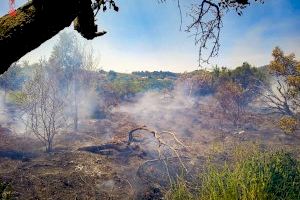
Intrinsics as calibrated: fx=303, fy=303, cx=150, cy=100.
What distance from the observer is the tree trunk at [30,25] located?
2.09 m

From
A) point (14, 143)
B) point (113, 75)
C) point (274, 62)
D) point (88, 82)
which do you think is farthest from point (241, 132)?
point (113, 75)

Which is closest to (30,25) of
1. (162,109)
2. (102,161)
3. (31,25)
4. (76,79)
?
(31,25)

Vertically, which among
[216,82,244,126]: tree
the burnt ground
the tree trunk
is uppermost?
the tree trunk

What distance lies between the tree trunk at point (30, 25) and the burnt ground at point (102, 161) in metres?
7.58

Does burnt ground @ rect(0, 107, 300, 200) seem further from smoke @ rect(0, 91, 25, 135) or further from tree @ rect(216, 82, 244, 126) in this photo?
tree @ rect(216, 82, 244, 126)

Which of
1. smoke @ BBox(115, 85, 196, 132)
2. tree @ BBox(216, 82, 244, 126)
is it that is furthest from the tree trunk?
tree @ BBox(216, 82, 244, 126)

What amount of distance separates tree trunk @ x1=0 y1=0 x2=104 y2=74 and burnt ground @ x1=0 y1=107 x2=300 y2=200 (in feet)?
24.9

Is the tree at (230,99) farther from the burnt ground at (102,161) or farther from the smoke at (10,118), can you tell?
the smoke at (10,118)

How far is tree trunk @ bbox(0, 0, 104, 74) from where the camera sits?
209 cm

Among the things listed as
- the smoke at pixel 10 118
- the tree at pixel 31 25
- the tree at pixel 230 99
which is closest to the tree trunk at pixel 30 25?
the tree at pixel 31 25

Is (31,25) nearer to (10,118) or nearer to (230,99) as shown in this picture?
(10,118)

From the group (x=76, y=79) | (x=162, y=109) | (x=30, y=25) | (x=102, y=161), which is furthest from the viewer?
(x=162, y=109)

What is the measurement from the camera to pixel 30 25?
6.98 feet

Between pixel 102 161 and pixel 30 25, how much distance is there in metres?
13.4
